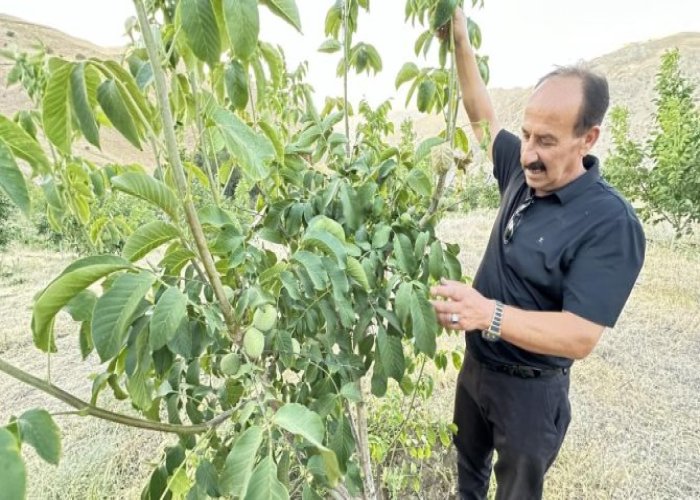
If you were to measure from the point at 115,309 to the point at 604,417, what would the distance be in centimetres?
337

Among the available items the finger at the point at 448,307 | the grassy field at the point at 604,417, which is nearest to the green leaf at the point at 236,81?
the finger at the point at 448,307

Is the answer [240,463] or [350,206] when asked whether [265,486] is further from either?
[350,206]

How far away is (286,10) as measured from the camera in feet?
1.81

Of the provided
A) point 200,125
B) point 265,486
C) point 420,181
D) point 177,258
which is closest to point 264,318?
point 177,258

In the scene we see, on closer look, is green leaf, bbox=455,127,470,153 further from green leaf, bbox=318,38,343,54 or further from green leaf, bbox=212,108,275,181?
green leaf, bbox=212,108,275,181

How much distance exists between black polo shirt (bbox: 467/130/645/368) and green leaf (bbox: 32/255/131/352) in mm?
1262

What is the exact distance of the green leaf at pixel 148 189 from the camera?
604 mm

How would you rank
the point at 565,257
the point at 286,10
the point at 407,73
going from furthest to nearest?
the point at 565,257 → the point at 407,73 → the point at 286,10

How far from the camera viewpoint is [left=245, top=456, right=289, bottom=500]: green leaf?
0.57 m

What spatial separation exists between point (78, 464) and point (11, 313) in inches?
154

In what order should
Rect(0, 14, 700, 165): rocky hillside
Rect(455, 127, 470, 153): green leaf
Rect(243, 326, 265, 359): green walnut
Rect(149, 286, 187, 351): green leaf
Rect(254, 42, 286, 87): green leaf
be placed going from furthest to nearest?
Rect(0, 14, 700, 165): rocky hillside < Rect(455, 127, 470, 153): green leaf < Rect(254, 42, 286, 87): green leaf < Rect(243, 326, 265, 359): green walnut < Rect(149, 286, 187, 351): green leaf

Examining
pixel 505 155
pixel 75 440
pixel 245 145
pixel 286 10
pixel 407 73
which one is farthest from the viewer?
pixel 75 440

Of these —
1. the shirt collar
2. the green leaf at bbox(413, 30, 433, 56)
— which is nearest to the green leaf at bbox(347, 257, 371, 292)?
the green leaf at bbox(413, 30, 433, 56)

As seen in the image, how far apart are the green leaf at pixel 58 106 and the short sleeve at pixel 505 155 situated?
167 cm
